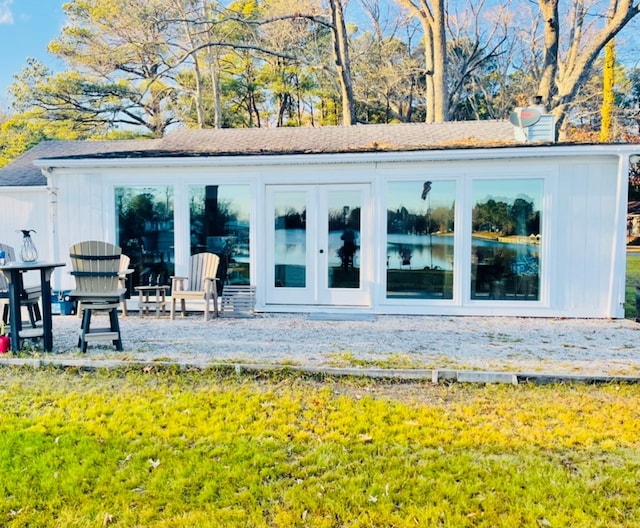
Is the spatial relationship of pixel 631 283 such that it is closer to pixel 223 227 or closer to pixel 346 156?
pixel 346 156

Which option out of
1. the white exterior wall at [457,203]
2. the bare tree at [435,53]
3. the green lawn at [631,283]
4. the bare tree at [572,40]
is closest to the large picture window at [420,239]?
the white exterior wall at [457,203]

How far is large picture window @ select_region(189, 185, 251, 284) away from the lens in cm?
764

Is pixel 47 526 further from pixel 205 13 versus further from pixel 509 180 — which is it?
pixel 205 13

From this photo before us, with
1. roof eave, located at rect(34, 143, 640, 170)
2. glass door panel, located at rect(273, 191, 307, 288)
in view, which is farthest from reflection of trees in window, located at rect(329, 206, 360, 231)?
roof eave, located at rect(34, 143, 640, 170)

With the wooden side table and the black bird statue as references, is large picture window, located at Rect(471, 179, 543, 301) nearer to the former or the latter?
the black bird statue

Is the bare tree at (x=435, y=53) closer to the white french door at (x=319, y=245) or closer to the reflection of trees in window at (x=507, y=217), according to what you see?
the reflection of trees in window at (x=507, y=217)

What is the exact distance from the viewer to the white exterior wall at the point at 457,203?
270 inches

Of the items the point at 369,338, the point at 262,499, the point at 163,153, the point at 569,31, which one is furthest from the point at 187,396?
the point at 569,31

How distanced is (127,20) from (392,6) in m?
10.7

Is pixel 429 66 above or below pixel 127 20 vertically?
below

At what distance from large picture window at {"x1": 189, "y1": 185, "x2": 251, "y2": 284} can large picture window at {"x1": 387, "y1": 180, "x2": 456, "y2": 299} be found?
2.40 m

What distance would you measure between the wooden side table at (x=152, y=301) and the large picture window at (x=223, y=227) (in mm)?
964

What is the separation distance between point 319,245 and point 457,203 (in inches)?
89.3

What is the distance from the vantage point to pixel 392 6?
19484 mm
